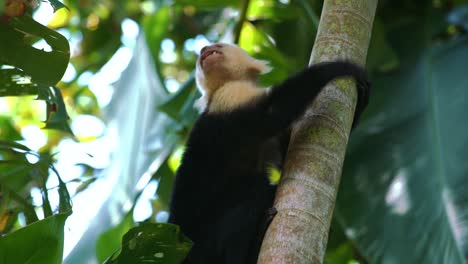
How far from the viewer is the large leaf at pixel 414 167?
3445 millimetres

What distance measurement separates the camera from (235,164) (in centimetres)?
321

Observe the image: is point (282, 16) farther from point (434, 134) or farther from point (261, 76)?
point (434, 134)

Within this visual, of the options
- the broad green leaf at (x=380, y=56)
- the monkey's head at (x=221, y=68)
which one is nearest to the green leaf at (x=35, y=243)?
the monkey's head at (x=221, y=68)

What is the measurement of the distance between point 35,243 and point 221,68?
1.85m

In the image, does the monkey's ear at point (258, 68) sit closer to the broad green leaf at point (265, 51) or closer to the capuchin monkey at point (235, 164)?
the broad green leaf at point (265, 51)

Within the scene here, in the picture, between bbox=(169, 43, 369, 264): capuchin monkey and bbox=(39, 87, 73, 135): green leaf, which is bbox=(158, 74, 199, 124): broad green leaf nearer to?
bbox=(169, 43, 369, 264): capuchin monkey

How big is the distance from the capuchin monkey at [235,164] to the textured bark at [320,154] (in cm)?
9

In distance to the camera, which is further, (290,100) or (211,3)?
(211,3)

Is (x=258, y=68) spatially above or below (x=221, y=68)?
above

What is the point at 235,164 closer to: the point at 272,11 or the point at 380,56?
the point at 380,56

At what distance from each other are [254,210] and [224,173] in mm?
395

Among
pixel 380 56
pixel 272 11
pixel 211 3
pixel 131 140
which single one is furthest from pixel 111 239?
pixel 272 11

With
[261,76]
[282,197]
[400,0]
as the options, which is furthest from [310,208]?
[400,0]

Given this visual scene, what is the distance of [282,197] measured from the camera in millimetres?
2309
